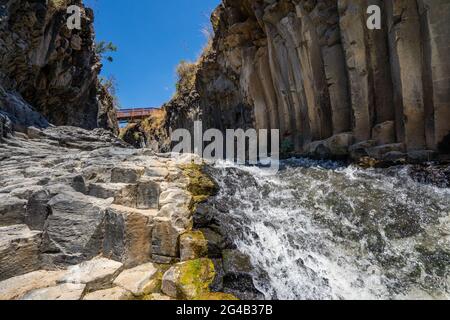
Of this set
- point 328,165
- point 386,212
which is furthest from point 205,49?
point 386,212

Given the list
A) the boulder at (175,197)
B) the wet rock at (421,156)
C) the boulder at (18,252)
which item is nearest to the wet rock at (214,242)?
the boulder at (175,197)

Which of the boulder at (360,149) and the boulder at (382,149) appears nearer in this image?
the boulder at (382,149)

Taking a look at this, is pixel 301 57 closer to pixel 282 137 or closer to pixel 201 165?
pixel 282 137

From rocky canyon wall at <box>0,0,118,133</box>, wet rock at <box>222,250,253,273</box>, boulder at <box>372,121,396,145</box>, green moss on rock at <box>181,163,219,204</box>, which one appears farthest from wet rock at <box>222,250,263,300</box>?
rocky canyon wall at <box>0,0,118,133</box>

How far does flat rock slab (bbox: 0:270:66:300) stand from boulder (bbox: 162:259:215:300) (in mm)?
1177

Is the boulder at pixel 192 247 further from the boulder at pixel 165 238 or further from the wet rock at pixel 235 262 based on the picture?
the wet rock at pixel 235 262

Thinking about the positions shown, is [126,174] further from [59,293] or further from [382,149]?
[382,149]

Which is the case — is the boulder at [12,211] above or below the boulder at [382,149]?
below

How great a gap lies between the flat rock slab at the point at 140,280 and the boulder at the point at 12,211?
5.94 feet

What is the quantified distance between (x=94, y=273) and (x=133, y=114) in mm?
29595

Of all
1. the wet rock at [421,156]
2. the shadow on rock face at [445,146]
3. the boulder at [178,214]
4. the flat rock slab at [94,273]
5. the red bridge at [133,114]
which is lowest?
the flat rock slab at [94,273]

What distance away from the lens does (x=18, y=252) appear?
3.26 m

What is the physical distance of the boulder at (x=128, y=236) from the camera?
3451 millimetres

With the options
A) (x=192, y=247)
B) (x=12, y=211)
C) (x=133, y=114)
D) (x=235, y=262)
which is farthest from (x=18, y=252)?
(x=133, y=114)
